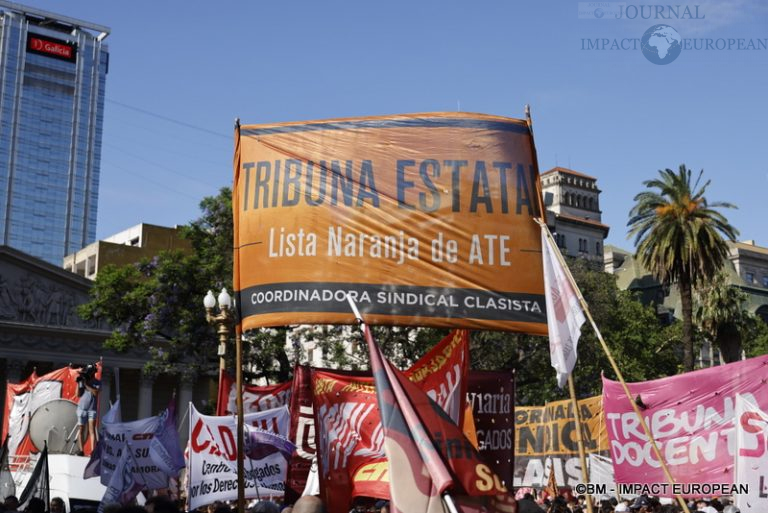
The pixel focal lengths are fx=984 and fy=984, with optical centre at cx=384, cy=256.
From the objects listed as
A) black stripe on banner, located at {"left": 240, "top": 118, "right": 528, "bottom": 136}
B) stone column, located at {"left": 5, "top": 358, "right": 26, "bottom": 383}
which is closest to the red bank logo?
stone column, located at {"left": 5, "top": 358, "right": 26, "bottom": 383}

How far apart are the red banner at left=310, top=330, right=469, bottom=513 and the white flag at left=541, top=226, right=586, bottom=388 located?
122 cm

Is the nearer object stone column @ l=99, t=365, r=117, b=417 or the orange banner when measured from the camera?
the orange banner

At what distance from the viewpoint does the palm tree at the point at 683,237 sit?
3872 cm

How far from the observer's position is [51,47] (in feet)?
547

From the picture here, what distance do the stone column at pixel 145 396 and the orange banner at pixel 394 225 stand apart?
58.5 m

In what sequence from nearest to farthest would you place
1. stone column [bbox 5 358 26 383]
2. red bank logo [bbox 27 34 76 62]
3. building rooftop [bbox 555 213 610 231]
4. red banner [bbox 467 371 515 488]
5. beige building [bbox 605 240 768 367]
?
red banner [bbox 467 371 515 488] < stone column [bbox 5 358 26 383] < beige building [bbox 605 240 768 367] < building rooftop [bbox 555 213 610 231] < red bank logo [bbox 27 34 76 62]

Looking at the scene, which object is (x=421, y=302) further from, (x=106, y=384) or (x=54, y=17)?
(x=54, y=17)

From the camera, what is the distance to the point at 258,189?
1055cm

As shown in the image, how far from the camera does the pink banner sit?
12.0 m

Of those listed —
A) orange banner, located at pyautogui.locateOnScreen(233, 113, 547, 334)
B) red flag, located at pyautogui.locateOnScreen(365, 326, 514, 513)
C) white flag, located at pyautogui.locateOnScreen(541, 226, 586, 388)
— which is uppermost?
orange banner, located at pyautogui.locateOnScreen(233, 113, 547, 334)

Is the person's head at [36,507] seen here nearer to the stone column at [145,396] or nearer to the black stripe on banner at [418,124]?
the black stripe on banner at [418,124]

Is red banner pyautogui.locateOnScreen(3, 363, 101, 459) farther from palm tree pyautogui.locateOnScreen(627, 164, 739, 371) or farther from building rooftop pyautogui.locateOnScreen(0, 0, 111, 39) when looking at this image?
building rooftop pyautogui.locateOnScreen(0, 0, 111, 39)

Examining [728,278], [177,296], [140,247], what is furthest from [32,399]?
[728,278]

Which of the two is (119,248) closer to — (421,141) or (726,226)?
(726,226)
